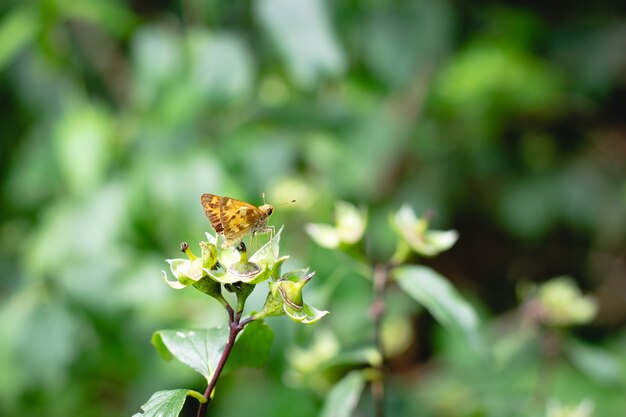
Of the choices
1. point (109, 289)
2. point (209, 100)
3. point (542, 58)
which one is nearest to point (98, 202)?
Result: point (109, 289)

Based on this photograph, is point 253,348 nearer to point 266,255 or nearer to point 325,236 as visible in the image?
point 266,255

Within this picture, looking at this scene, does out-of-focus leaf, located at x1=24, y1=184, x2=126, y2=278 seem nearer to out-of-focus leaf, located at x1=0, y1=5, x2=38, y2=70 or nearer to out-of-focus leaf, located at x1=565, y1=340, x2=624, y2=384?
out-of-focus leaf, located at x1=0, y1=5, x2=38, y2=70

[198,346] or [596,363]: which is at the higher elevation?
[596,363]

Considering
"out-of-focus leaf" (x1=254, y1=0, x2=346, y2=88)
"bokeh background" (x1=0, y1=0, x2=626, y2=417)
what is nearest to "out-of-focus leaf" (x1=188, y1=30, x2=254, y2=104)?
"bokeh background" (x1=0, y1=0, x2=626, y2=417)

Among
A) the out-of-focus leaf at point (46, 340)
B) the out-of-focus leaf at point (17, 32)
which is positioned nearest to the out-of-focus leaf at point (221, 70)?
the out-of-focus leaf at point (17, 32)

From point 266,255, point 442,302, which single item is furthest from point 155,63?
point 266,255

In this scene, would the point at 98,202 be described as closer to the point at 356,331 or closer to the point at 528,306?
the point at 356,331

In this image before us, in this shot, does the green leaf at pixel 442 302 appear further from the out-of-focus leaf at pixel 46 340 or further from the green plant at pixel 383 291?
the out-of-focus leaf at pixel 46 340
